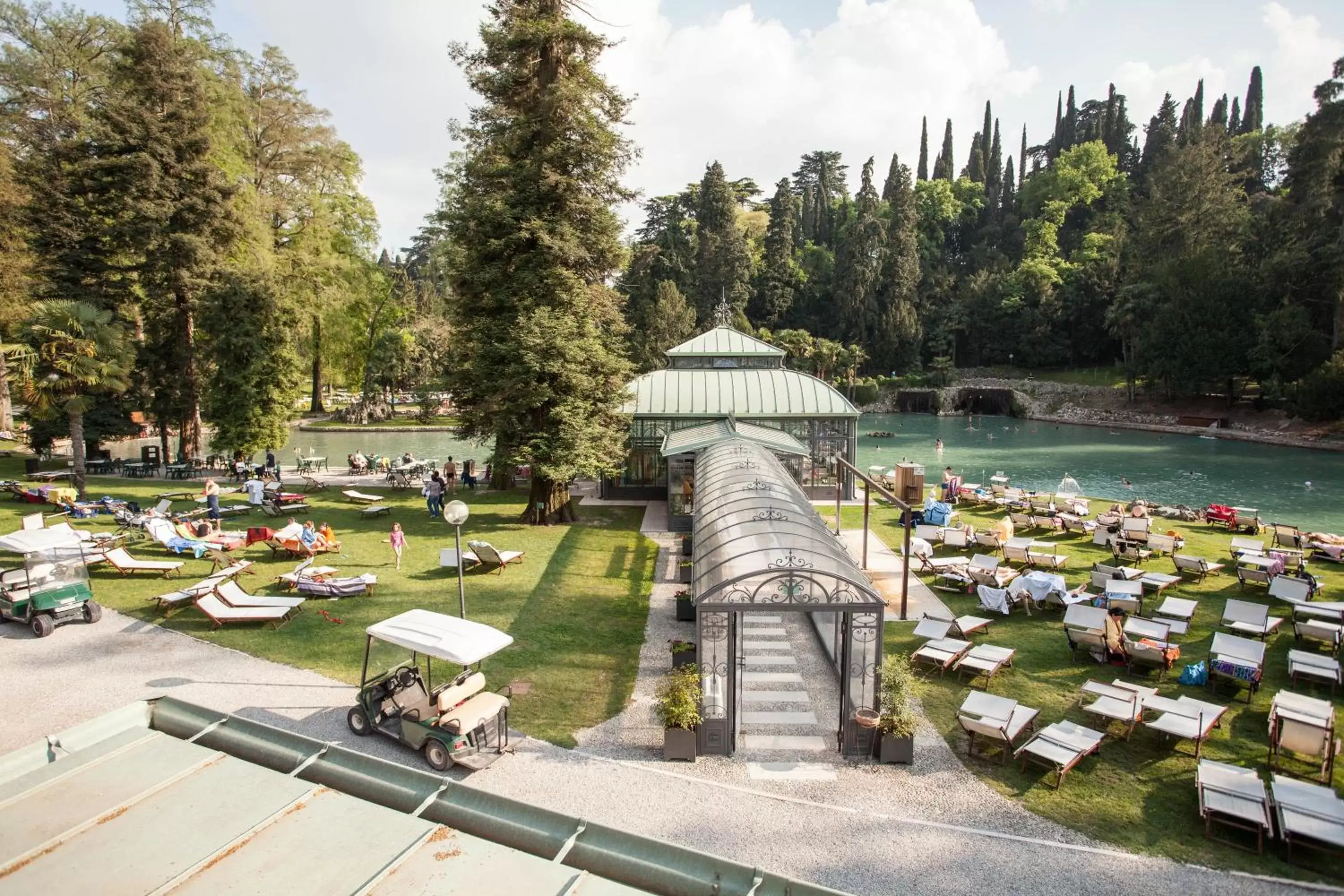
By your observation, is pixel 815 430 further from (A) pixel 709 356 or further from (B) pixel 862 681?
(B) pixel 862 681

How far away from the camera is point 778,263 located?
79.9 meters

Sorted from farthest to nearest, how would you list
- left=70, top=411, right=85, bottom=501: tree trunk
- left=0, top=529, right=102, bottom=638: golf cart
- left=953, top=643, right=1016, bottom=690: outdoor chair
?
left=70, top=411, right=85, bottom=501: tree trunk, left=0, top=529, right=102, bottom=638: golf cart, left=953, top=643, right=1016, bottom=690: outdoor chair

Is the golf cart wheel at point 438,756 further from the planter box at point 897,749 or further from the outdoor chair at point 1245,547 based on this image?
the outdoor chair at point 1245,547

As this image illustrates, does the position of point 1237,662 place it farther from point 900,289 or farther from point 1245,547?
point 900,289

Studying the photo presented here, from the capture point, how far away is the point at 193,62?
2814cm

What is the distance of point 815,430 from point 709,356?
5.42 metres

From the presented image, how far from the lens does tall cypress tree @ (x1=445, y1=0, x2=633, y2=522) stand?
64.6ft

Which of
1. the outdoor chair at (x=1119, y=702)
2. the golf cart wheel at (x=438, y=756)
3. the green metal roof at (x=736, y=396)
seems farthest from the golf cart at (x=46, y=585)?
the outdoor chair at (x=1119, y=702)

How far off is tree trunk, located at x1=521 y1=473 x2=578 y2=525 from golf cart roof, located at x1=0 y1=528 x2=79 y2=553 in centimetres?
1069

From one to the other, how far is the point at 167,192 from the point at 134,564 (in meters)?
18.3

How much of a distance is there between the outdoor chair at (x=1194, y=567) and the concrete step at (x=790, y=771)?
11597mm

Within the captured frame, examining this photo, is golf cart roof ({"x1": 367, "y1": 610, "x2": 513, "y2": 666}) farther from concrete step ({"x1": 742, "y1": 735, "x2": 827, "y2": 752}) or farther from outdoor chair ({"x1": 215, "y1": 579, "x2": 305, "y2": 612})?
outdoor chair ({"x1": 215, "y1": 579, "x2": 305, "y2": 612})

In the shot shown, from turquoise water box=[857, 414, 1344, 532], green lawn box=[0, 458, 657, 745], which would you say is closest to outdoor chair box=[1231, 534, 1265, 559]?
turquoise water box=[857, 414, 1344, 532]

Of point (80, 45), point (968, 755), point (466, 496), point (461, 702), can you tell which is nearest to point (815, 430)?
point (466, 496)
